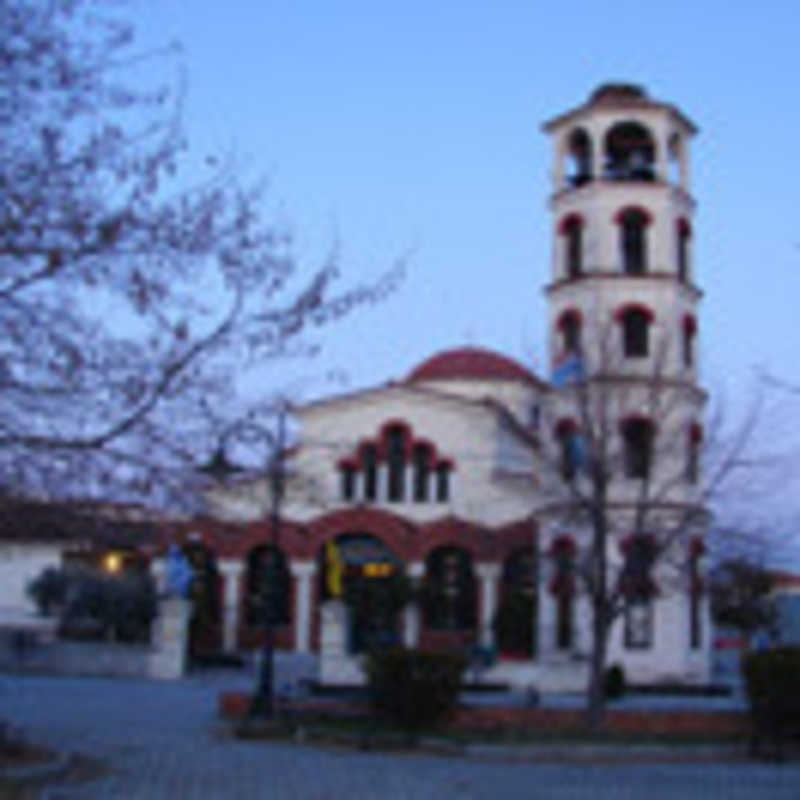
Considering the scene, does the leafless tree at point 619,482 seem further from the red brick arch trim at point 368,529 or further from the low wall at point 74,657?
the low wall at point 74,657

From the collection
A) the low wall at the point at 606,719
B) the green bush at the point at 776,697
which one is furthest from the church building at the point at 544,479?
the green bush at the point at 776,697

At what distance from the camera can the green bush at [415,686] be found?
56.3 ft

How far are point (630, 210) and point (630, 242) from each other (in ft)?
3.06

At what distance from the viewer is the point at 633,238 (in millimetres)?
33062

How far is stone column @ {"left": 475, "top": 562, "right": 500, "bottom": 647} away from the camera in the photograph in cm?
3900

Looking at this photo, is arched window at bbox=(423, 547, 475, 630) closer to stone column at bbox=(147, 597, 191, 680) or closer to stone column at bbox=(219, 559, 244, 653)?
stone column at bbox=(219, 559, 244, 653)

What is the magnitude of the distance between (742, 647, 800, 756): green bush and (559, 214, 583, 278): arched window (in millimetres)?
16880

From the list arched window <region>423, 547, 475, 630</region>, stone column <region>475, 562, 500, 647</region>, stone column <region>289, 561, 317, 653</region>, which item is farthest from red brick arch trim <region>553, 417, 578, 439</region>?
stone column <region>289, 561, 317, 653</region>

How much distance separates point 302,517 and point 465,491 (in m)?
6.00

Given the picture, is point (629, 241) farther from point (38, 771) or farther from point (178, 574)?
point (38, 771)

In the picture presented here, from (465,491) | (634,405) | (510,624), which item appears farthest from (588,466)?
(465,491)

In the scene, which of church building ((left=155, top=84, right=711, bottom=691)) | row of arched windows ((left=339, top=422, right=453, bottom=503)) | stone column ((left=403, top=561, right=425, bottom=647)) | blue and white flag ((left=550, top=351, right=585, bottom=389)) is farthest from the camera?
row of arched windows ((left=339, top=422, right=453, bottom=503))

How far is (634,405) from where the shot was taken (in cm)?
3048

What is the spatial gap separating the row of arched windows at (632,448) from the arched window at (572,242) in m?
4.96
